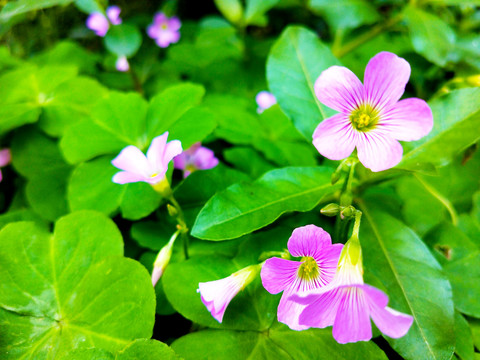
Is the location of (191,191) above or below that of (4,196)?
above

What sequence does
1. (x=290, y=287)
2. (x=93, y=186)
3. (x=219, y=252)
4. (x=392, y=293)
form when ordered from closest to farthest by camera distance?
(x=290, y=287)
(x=392, y=293)
(x=219, y=252)
(x=93, y=186)

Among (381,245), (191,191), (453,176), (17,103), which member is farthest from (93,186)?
(453,176)

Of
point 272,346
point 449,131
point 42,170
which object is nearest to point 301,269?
point 272,346

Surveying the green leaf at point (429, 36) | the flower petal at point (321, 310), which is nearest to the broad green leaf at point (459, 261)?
the flower petal at point (321, 310)

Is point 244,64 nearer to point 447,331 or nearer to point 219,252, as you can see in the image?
point 219,252

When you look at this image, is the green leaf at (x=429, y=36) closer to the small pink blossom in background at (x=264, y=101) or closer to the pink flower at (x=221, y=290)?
the small pink blossom in background at (x=264, y=101)

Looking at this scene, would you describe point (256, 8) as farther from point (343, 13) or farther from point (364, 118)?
point (364, 118)

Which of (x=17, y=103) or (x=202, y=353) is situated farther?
(x=17, y=103)
